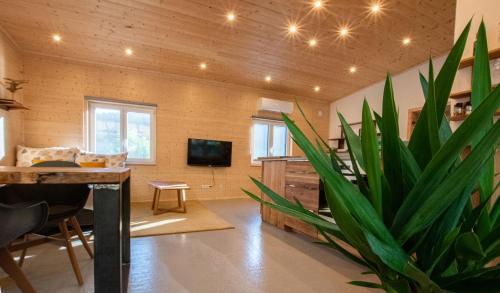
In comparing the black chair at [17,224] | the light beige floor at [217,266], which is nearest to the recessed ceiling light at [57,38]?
the light beige floor at [217,266]

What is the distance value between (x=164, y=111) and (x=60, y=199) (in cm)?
304

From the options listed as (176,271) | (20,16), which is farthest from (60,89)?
(176,271)

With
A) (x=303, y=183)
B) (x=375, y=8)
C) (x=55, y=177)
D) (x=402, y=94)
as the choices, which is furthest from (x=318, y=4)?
(x=55, y=177)

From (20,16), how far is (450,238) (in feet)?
14.5

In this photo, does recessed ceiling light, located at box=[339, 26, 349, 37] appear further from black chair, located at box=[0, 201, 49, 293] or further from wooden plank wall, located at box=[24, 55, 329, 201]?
black chair, located at box=[0, 201, 49, 293]

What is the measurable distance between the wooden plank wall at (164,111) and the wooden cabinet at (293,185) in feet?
6.50

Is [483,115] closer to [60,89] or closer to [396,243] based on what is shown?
[396,243]

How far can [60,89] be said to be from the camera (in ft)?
12.7

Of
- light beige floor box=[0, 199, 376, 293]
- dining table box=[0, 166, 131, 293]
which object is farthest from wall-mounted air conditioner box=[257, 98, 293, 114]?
dining table box=[0, 166, 131, 293]

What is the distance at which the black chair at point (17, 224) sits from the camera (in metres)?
1.02

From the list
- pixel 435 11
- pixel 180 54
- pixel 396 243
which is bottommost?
pixel 396 243

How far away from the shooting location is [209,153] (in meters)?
4.89

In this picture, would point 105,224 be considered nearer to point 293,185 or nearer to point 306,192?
point 306,192

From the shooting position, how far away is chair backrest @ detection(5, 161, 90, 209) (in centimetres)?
167
